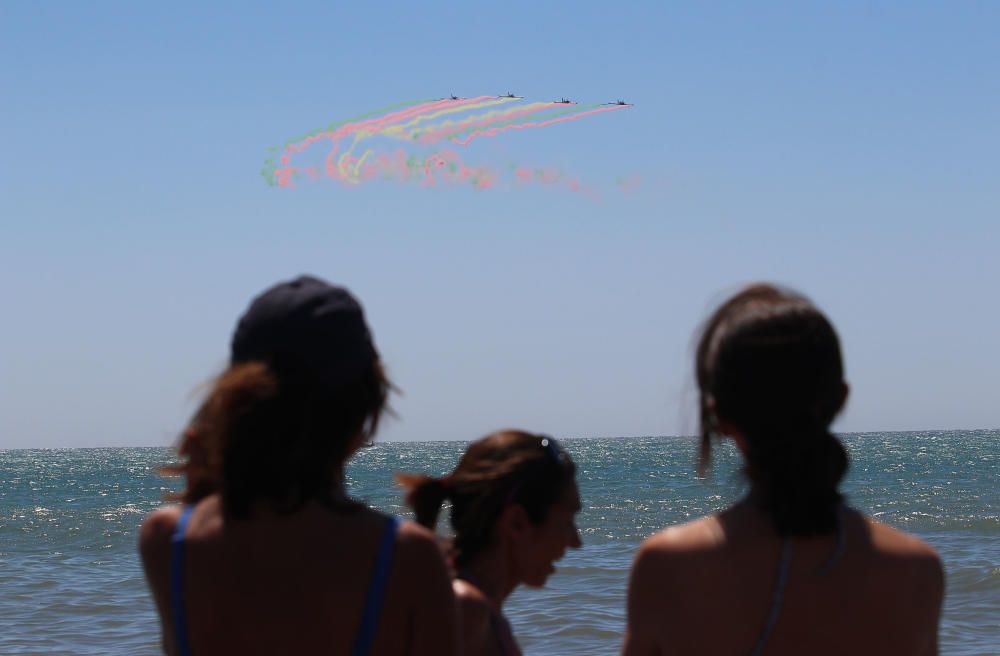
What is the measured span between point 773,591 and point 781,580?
20 millimetres

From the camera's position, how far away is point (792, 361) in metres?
1.86

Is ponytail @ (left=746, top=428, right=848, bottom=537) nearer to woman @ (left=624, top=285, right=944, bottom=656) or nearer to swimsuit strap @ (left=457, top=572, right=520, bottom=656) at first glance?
woman @ (left=624, top=285, right=944, bottom=656)

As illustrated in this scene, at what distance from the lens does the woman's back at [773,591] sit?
6.04 feet

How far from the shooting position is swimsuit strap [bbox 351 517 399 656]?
5.79ft

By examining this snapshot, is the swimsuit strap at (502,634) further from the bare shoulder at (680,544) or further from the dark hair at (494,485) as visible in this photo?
the bare shoulder at (680,544)

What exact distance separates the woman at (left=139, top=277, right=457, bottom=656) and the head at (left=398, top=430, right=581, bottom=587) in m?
0.67

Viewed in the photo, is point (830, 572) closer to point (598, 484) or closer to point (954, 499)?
point (954, 499)

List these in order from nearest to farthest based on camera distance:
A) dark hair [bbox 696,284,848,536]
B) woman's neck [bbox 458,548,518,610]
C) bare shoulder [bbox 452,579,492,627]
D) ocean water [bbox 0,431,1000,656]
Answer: dark hair [bbox 696,284,848,536]
bare shoulder [bbox 452,579,492,627]
woman's neck [bbox 458,548,518,610]
ocean water [bbox 0,431,1000,656]

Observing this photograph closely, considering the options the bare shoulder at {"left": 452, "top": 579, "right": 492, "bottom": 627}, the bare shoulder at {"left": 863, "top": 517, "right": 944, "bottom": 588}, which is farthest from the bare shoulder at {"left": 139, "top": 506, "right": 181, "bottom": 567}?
the bare shoulder at {"left": 863, "top": 517, "right": 944, "bottom": 588}

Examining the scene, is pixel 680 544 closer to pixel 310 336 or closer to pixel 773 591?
pixel 773 591

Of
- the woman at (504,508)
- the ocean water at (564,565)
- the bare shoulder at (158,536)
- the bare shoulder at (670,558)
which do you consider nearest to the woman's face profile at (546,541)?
the woman at (504,508)

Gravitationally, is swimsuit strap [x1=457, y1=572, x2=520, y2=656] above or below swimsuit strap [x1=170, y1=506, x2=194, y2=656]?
below

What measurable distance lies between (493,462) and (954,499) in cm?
2493

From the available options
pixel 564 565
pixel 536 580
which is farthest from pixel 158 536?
pixel 564 565
